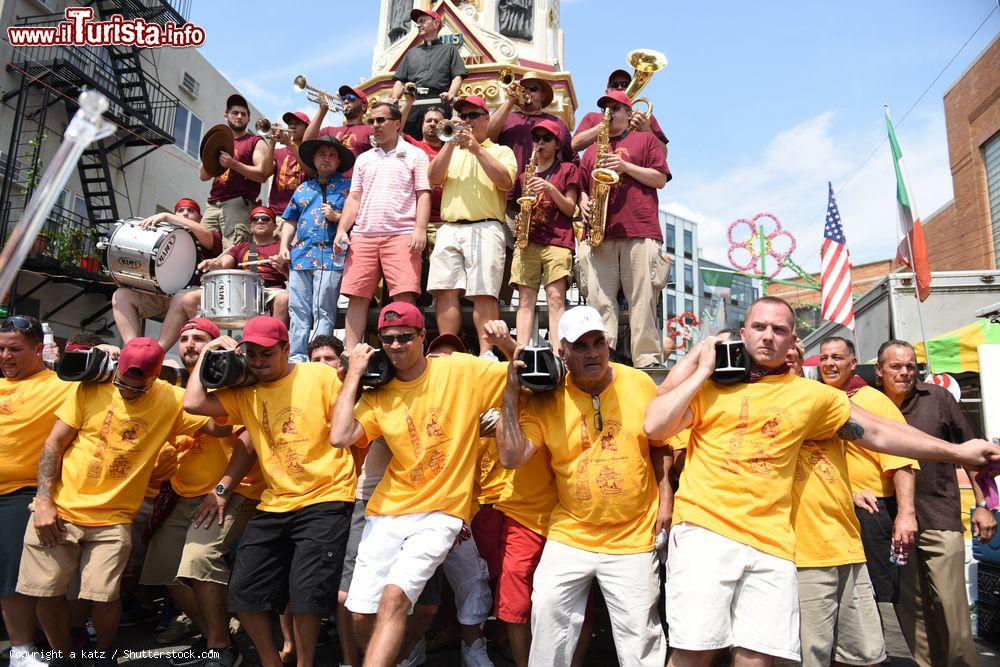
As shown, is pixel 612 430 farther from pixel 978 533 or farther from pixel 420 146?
pixel 420 146

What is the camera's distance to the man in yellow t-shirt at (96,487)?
4582 mm

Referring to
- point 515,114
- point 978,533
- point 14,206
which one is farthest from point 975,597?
point 14,206

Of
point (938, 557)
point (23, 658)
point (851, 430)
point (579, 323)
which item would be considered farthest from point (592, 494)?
point (23, 658)

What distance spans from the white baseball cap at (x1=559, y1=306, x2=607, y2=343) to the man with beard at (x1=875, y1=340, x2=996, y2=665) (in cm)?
260

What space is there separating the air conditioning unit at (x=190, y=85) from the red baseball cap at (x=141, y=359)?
19.7 meters

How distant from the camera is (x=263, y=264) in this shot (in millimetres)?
7762

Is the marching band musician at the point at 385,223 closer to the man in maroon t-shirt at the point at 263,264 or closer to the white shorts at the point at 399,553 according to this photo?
the man in maroon t-shirt at the point at 263,264

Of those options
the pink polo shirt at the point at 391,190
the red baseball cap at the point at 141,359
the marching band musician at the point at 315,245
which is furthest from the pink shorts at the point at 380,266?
the red baseball cap at the point at 141,359

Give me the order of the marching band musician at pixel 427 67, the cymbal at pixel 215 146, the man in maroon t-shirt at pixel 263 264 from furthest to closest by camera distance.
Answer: the marching band musician at pixel 427 67 → the cymbal at pixel 215 146 → the man in maroon t-shirt at pixel 263 264

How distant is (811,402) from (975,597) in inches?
135

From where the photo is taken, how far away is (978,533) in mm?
4812

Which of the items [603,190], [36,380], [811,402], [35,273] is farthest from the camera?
[35,273]

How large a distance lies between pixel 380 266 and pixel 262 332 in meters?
2.45

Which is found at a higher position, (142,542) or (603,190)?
(603,190)
